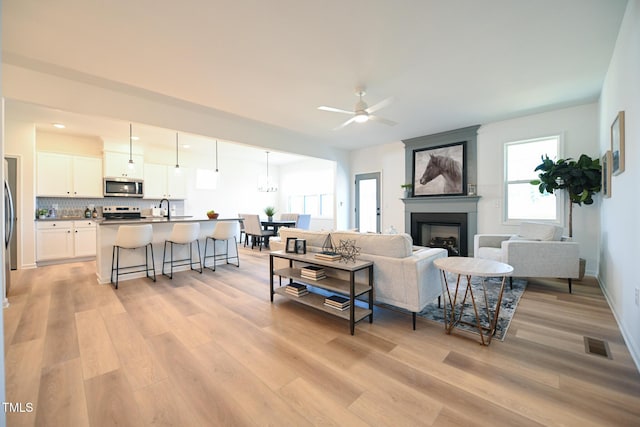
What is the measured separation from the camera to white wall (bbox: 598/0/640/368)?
6.68 feet

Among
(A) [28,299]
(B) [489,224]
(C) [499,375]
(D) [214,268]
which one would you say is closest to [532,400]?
(C) [499,375]

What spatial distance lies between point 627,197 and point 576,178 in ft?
6.02

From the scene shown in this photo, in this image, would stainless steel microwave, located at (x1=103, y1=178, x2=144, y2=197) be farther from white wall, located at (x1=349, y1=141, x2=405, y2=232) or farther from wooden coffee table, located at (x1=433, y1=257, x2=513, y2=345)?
wooden coffee table, located at (x1=433, y1=257, x2=513, y2=345)

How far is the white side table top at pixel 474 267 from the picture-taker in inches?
83.9

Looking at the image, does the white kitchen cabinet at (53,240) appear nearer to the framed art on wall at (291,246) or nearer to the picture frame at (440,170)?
the framed art on wall at (291,246)

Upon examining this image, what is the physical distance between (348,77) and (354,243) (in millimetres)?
2075

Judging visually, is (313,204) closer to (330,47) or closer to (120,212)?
(120,212)

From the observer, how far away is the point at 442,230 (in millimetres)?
5898

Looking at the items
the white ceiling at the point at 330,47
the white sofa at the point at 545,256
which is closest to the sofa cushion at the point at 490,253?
the white sofa at the point at 545,256

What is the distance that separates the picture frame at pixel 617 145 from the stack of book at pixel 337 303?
2.81m

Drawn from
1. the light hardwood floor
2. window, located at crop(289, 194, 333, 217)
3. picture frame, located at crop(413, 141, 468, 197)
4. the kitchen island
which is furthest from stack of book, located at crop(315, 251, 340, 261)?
window, located at crop(289, 194, 333, 217)

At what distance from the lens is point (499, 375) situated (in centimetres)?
183

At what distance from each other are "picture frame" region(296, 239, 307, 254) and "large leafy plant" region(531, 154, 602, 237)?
3.89 metres

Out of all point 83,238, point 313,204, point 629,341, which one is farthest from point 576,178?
point 83,238
